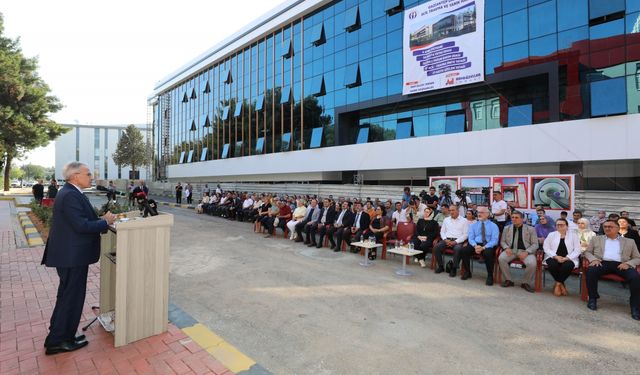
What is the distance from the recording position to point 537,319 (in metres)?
4.61

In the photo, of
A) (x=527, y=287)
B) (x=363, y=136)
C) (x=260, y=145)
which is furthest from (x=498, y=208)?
(x=260, y=145)

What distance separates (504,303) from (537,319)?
652 mm

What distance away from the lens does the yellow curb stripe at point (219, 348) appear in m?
3.16

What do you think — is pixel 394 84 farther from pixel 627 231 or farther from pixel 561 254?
pixel 561 254

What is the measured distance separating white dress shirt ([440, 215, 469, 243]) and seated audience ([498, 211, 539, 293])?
84 cm

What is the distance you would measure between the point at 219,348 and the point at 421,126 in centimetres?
1745

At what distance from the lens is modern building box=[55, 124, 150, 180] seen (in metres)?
77.9

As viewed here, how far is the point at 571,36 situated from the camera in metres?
13.5

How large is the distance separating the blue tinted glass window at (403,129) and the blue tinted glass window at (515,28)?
6072mm

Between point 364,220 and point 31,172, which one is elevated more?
point 31,172

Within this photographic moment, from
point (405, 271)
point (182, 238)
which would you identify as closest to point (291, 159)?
point (182, 238)

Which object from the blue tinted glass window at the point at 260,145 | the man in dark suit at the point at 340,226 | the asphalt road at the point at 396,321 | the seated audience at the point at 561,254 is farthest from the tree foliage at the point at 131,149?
the seated audience at the point at 561,254

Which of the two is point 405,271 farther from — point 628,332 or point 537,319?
point 628,332

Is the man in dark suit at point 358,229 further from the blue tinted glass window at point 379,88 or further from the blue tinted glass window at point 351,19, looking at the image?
the blue tinted glass window at point 351,19
